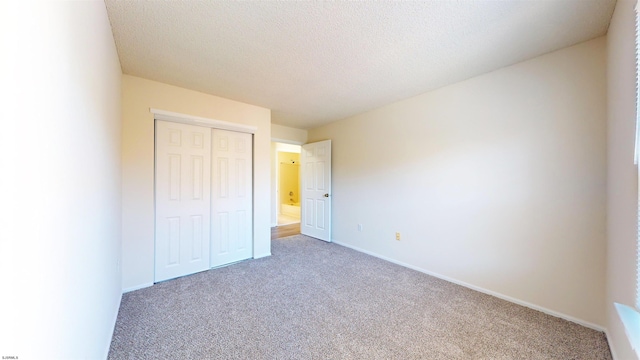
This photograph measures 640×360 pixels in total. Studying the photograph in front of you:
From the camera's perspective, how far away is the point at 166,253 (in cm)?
273

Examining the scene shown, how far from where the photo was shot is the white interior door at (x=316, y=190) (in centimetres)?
438

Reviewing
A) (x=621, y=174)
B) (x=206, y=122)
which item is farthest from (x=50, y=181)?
(x=621, y=174)

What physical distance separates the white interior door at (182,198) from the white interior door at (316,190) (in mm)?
2082

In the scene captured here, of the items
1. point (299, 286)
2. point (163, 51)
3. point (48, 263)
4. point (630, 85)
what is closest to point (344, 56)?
point (163, 51)

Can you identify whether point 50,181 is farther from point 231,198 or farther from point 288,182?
point 288,182

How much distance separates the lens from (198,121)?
2904 mm

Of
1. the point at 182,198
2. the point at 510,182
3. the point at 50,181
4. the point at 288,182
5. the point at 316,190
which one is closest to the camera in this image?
the point at 50,181

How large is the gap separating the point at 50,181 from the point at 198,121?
2.40 meters

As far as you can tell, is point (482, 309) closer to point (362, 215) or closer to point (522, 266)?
point (522, 266)

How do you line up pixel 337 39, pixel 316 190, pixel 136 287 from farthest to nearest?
pixel 316 190, pixel 136 287, pixel 337 39

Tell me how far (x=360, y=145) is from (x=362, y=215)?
1166mm

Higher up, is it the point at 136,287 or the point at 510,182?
the point at 510,182

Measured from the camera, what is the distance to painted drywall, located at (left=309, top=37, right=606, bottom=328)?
74.5 inches

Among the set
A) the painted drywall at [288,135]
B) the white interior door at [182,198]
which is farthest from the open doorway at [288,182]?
the white interior door at [182,198]
